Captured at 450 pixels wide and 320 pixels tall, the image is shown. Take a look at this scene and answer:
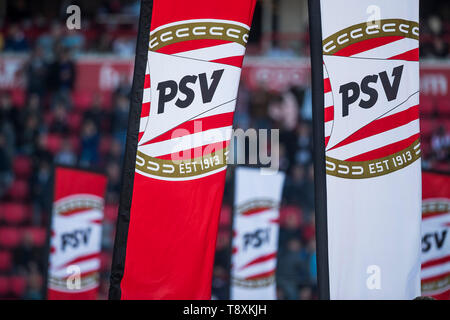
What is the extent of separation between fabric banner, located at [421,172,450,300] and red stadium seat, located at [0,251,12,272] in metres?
6.36

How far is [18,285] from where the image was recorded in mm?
10352

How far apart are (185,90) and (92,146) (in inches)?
289

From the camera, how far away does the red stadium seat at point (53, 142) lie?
12.0m

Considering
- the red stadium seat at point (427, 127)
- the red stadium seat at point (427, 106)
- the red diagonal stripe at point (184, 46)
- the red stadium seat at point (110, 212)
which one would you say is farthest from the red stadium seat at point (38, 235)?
the red stadium seat at point (427, 106)

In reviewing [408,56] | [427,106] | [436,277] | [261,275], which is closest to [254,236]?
[261,275]

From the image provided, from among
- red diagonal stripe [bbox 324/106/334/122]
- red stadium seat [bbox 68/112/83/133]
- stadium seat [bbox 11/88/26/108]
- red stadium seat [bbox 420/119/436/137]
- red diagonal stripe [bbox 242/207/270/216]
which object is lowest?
red diagonal stripe [bbox 242/207/270/216]

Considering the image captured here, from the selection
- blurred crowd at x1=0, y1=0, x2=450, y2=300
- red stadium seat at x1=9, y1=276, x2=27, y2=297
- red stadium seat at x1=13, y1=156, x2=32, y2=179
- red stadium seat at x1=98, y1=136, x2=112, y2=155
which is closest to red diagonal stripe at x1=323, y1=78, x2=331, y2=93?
blurred crowd at x1=0, y1=0, x2=450, y2=300

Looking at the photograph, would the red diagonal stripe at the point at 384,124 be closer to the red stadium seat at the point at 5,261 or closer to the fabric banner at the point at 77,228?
the fabric banner at the point at 77,228

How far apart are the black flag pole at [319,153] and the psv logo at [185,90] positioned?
25.2 inches

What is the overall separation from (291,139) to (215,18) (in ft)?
22.1

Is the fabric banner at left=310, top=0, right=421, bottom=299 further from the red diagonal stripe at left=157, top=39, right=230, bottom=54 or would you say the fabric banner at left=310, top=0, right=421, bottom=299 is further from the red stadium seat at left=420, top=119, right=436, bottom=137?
the red stadium seat at left=420, top=119, right=436, bottom=137

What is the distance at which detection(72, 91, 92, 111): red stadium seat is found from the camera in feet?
42.0

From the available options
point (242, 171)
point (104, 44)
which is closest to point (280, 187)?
point (242, 171)

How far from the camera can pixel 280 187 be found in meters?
8.79
